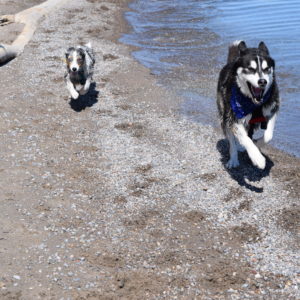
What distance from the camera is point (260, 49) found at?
5773mm

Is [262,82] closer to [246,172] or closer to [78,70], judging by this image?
[246,172]

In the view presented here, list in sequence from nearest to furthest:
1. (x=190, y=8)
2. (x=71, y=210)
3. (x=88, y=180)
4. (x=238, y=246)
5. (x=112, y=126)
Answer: (x=238, y=246), (x=71, y=210), (x=88, y=180), (x=112, y=126), (x=190, y=8)

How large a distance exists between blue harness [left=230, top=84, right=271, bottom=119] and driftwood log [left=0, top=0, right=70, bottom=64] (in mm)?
7159

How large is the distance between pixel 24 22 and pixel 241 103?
37.2 feet

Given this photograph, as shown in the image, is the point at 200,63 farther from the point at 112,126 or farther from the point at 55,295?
the point at 55,295

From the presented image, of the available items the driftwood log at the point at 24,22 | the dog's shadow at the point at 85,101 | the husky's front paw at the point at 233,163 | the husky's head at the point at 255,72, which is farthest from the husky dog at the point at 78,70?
the husky's head at the point at 255,72

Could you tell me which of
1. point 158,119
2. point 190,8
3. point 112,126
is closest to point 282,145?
point 158,119

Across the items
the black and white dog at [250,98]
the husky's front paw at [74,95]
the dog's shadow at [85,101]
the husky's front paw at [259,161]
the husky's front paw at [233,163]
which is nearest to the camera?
the black and white dog at [250,98]

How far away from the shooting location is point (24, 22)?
50.1ft

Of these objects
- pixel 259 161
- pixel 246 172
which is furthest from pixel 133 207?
pixel 246 172

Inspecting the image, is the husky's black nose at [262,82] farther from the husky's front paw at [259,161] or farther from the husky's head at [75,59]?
the husky's head at [75,59]

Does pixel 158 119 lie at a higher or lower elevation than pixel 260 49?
lower

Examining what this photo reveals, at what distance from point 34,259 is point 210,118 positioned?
4996mm

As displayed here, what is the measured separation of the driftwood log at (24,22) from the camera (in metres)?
11.6
